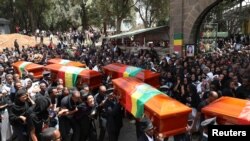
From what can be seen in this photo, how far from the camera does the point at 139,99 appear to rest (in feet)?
20.8

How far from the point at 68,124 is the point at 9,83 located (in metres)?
2.30

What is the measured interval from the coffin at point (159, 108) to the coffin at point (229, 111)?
36 cm

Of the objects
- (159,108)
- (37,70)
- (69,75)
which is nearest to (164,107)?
(159,108)

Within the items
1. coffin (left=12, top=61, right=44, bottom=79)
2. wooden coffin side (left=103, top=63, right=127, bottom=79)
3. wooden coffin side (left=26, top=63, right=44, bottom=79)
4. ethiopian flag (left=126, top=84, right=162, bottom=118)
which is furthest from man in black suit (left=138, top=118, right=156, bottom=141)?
wooden coffin side (left=26, top=63, right=44, bottom=79)

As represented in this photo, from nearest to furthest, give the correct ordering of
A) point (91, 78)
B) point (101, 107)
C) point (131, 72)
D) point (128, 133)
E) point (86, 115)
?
point (86, 115)
point (101, 107)
point (128, 133)
point (91, 78)
point (131, 72)

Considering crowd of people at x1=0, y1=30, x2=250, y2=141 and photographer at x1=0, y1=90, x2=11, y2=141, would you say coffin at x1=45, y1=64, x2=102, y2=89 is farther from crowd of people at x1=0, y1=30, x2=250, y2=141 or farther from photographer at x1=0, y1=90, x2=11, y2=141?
photographer at x1=0, y1=90, x2=11, y2=141

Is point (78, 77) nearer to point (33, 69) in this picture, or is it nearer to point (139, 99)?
point (33, 69)

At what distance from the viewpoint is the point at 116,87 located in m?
7.66

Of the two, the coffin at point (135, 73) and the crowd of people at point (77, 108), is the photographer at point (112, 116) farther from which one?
the coffin at point (135, 73)

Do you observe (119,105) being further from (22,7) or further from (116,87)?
(22,7)

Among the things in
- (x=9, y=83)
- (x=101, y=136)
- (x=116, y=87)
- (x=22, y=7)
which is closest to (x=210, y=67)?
(x=116, y=87)

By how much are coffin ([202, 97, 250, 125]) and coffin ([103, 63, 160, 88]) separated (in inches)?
117

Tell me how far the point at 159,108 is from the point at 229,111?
3.11ft

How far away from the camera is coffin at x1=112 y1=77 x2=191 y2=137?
17.9 feet
